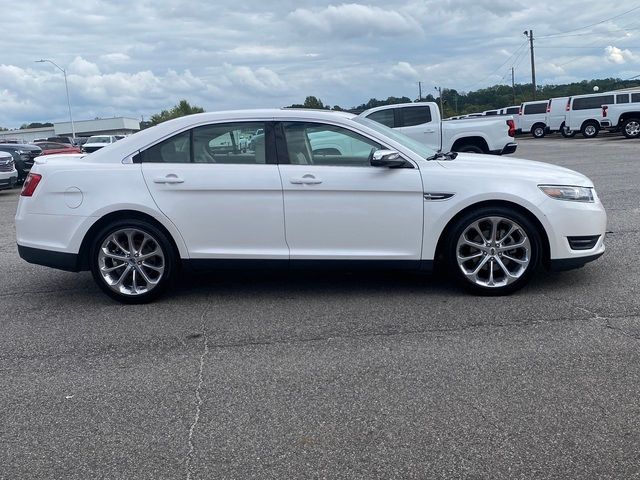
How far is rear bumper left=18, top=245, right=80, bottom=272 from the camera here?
5.67 m

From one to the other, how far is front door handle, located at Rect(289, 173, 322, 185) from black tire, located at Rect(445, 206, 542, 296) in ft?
3.94

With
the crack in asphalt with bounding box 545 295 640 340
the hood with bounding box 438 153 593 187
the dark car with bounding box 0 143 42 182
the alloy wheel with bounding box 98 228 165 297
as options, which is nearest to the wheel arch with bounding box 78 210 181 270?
the alloy wheel with bounding box 98 228 165 297

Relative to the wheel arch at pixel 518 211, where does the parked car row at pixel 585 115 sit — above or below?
above

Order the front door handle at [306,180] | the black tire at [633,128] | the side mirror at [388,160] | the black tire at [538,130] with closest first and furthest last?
the side mirror at [388,160] → the front door handle at [306,180] → the black tire at [633,128] → the black tire at [538,130]

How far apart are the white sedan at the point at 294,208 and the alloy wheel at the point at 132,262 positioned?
11mm

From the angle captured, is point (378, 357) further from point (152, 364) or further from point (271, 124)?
point (271, 124)

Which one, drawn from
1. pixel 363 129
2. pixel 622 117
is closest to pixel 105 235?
pixel 363 129

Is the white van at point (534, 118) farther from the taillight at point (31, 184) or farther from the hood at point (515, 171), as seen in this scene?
the taillight at point (31, 184)

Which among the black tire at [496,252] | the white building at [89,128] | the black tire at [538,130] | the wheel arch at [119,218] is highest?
the white building at [89,128]

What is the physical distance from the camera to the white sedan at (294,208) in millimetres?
5410

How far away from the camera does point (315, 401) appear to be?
3.75 metres

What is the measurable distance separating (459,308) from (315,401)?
1.93 m

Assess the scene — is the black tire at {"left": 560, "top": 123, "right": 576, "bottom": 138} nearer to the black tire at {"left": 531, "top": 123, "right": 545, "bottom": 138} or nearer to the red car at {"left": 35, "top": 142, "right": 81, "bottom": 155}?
the black tire at {"left": 531, "top": 123, "right": 545, "bottom": 138}

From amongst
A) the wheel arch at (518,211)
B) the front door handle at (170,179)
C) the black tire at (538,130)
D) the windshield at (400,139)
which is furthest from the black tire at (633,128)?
the front door handle at (170,179)
